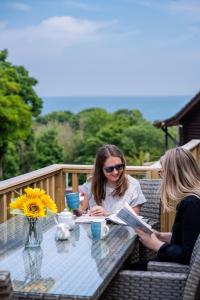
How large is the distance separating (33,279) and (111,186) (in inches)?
66.3

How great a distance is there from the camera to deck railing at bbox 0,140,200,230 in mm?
4789

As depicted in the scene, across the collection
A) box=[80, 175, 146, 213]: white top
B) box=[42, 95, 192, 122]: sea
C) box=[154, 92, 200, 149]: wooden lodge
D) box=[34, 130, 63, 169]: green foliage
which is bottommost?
box=[34, 130, 63, 169]: green foliage

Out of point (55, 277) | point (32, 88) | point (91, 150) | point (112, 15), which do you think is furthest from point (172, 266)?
point (112, 15)

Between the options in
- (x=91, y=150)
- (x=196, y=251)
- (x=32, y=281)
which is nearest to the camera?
(x=32, y=281)

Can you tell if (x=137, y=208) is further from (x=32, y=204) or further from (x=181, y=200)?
(x=32, y=204)

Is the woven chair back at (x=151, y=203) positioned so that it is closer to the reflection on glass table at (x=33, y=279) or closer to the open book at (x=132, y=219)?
the open book at (x=132, y=219)

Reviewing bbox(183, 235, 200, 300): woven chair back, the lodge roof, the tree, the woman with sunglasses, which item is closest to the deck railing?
the woman with sunglasses

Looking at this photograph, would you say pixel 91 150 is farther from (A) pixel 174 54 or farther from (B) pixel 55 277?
(B) pixel 55 277

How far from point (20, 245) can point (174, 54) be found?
313 feet

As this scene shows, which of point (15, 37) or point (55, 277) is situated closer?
point (55, 277)

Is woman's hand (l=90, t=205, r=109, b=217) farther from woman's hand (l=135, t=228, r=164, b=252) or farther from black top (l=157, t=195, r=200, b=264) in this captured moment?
black top (l=157, t=195, r=200, b=264)

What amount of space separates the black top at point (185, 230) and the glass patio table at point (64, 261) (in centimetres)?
25

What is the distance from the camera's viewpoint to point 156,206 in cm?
465

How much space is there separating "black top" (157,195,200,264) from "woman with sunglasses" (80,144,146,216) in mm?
913
